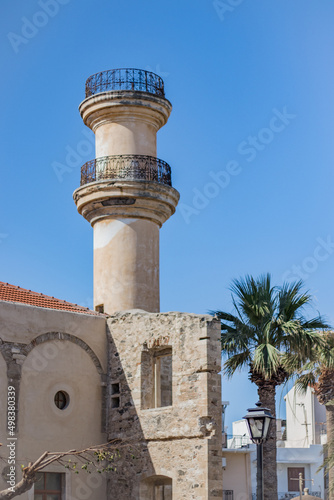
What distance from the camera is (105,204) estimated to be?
24.0 meters

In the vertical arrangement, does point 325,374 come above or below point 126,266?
below

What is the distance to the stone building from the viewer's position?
1914 centimetres

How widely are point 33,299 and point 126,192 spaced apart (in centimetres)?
409

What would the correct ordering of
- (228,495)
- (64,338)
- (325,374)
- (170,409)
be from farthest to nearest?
(228,495)
(325,374)
(64,338)
(170,409)

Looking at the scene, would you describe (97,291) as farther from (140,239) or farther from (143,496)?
(143,496)

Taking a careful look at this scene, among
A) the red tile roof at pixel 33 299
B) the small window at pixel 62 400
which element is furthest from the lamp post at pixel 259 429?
the red tile roof at pixel 33 299

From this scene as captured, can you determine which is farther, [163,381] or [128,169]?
[128,169]

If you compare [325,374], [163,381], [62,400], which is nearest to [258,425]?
[62,400]

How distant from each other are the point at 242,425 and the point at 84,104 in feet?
81.5

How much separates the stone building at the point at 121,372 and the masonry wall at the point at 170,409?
25 millimetres

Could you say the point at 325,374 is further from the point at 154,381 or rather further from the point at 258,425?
the point at 258,425

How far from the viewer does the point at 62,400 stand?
2042cm

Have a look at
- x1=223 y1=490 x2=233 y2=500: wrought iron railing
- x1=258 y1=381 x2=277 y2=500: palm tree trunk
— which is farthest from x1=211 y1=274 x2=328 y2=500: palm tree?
x1=223 y1=490 x2=233 y2=500: wrought iron railing

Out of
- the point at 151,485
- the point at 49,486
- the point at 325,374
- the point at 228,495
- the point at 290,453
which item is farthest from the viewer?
the point at 290,453
